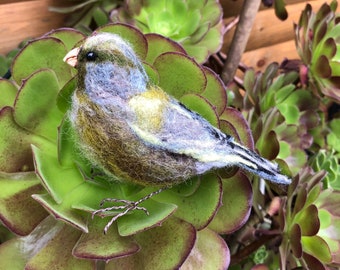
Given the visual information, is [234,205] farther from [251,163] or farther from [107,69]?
[107,69]

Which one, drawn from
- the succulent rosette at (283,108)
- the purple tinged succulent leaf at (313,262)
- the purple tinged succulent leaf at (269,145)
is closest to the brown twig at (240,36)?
the succulent rosette at (283,108)

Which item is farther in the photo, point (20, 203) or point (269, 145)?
point (269, 145)

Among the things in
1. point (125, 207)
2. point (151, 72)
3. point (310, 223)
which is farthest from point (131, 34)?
point (310, 223)

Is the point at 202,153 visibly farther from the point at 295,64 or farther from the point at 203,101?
the point at 295,64

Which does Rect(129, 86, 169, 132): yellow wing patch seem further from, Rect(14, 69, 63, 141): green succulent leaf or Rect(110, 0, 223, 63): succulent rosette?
Rect(110, 0, 223, 63): succulent rosette

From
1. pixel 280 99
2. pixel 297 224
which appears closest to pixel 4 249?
pixel 297 224

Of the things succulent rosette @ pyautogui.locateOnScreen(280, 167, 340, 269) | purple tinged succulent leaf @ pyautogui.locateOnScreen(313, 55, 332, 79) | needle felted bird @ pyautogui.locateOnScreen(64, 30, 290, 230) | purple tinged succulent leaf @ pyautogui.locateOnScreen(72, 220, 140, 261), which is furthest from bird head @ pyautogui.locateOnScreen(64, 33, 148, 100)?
purple tinged succulent leaf @ pyautogui.locateOnScreen(313, 55, 332, 79)
